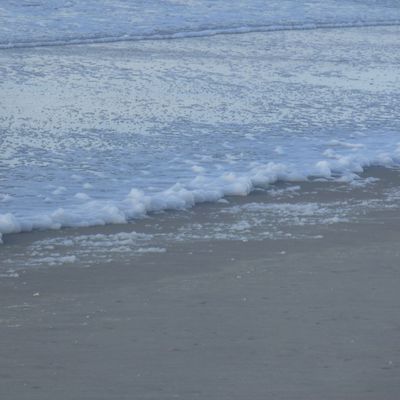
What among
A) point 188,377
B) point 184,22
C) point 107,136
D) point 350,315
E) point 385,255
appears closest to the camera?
point 188,377

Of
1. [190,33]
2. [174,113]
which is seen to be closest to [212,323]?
[174,113]

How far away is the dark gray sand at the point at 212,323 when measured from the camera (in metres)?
4.37

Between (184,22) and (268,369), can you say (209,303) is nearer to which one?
(268,369)

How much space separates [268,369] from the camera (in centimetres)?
450

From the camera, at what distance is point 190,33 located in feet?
55.1

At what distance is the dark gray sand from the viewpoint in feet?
14.3

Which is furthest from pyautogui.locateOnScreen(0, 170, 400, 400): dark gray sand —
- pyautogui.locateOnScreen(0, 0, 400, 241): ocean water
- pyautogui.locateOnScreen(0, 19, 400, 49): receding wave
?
pyautogui.locateOnScreen(0, 19, 400, 49): receding wave

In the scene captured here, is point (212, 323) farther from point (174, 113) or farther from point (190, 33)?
point (190, 33)

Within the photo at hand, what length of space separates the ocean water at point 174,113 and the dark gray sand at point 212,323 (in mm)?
941

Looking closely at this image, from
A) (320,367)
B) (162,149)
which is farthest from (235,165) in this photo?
(320,367)

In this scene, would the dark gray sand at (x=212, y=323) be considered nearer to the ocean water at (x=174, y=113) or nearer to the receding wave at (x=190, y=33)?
the ocean water at (x=174, y=113)

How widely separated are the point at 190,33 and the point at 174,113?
7.13m

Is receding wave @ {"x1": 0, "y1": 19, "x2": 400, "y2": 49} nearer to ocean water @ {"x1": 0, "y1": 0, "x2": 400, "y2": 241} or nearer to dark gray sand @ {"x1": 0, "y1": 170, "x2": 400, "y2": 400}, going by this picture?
ocean water @ {"x1": 0, "y1": 0, "x2": 400, "y2": 241}

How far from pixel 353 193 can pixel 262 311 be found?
95.6 inches
